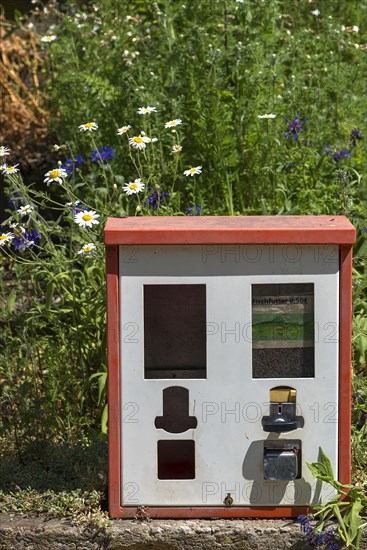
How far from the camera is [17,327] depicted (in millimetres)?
4750

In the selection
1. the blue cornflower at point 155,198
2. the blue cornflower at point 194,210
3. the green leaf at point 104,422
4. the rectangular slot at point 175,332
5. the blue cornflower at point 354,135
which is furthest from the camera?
the blue cornflower at point 354,135

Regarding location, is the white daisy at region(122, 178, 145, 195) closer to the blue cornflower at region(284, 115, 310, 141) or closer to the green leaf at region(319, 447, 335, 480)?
the blue cornflower at region(284, 115, 310, 141)

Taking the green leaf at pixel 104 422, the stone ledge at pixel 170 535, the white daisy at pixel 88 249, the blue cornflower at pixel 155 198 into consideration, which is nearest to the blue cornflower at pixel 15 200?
the white daisy at pixel 88 249

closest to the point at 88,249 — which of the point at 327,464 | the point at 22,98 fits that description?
the point at 327,464

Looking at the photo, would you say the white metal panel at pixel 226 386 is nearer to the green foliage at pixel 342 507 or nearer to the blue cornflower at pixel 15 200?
the green foliage at pixel 342 507

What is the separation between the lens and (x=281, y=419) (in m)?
3.56

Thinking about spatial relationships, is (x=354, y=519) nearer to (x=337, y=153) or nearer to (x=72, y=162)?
(x=72, y=162)

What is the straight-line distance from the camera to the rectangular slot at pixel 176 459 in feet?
11.9

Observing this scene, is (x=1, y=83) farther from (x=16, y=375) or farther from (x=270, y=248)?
(x=270, y=248)

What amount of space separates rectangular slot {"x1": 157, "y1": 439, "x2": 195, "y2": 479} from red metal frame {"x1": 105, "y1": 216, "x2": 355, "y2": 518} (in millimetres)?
110

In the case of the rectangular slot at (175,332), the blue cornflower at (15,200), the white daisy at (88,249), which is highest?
the blue cornflower at (15,200)

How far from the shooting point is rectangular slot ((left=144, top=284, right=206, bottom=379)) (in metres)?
3.57

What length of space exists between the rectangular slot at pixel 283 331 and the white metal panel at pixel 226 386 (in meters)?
0.03

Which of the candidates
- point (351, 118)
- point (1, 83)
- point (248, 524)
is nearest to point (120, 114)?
point (351, 118)
